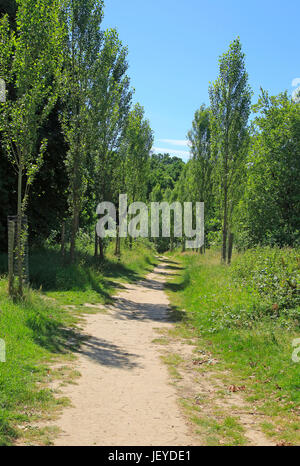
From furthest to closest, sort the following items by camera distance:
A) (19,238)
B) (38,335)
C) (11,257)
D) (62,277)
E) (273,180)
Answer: (273,180) < (62,277) < (19,238) < (11,257) < (38,335)

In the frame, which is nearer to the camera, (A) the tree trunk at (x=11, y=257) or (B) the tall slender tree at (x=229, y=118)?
(A) the tree trunk at (x=11, y=257)

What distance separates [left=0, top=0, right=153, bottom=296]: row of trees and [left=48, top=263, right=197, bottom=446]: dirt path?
10.6 ft

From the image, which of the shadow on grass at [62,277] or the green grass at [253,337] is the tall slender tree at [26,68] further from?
the green grass at [253,337]

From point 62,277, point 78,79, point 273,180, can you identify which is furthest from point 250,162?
point 62,277

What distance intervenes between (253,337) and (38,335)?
4.83 m

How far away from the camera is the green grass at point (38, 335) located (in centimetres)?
570

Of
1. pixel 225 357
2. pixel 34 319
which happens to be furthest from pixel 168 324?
pixel 34 319

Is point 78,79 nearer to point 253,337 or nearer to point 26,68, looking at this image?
point 26,68

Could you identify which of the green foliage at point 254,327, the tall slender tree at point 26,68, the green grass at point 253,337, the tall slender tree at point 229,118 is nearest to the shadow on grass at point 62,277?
the green foliage at point 254,327

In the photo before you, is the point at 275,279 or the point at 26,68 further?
the point at 275,279

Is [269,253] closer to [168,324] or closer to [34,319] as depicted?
[168,324]

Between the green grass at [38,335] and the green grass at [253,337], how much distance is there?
129 inches

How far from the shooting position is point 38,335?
8977mm
